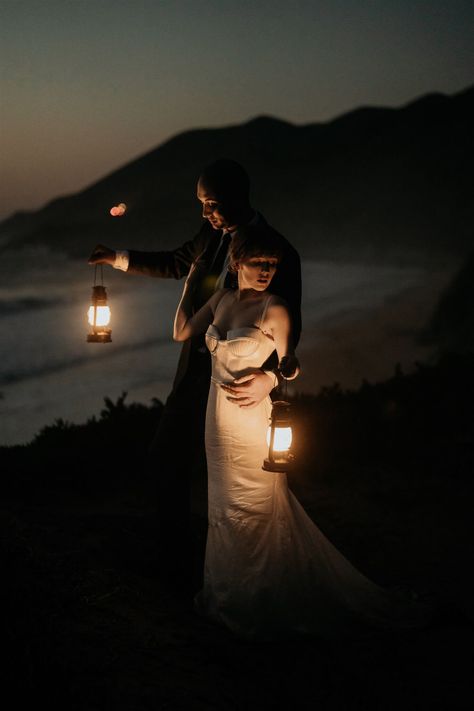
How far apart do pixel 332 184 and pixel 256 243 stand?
833 inches

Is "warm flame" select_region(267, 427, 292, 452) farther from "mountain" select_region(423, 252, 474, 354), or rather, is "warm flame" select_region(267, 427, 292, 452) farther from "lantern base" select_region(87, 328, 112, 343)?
"mountain" select_region(423, 252, 474, 354)

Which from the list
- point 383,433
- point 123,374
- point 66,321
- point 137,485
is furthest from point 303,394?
point 66,321

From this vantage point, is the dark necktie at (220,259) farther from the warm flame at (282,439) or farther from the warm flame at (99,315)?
the warm flame at (282,439)

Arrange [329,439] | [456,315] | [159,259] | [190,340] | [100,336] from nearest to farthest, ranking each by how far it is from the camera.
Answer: [190,340], [100,336], [159,259], [329,439], [456,315]

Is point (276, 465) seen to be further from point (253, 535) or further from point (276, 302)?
point (276, 302)

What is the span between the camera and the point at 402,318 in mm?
22188

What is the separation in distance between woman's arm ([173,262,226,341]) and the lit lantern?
36.1 inches

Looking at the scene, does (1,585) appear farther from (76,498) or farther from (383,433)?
(383,433)

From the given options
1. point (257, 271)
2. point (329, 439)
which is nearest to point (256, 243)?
point (257, 271)

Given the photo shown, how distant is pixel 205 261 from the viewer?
18.1 ft

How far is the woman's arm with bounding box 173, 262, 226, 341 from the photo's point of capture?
5156mm

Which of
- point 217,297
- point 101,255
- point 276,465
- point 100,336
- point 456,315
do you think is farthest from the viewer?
point 456,315

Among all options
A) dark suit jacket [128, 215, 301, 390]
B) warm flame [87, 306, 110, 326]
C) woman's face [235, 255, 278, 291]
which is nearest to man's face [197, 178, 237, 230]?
dark suit jacket [128, 215, 301, 390]

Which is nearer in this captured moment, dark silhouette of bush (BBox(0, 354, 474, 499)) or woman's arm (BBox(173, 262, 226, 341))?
woman's arm (BBox(173, 262, 226, 341))
